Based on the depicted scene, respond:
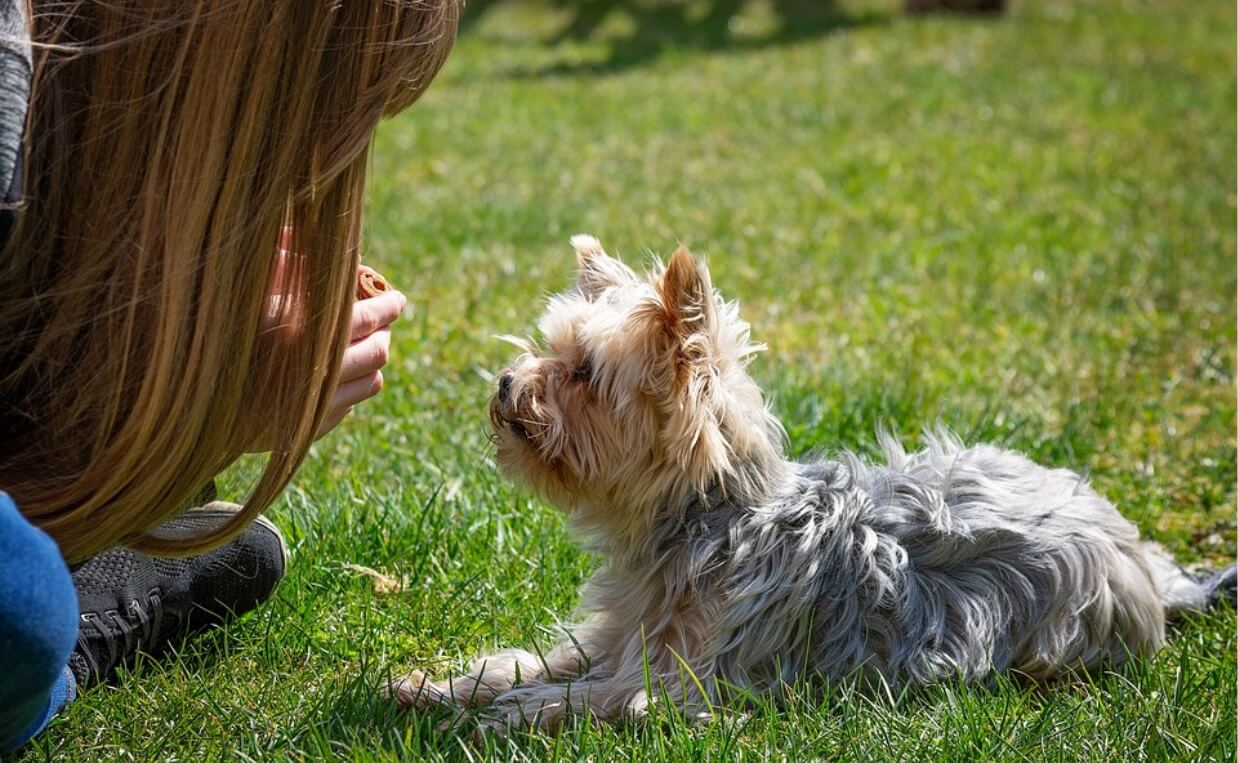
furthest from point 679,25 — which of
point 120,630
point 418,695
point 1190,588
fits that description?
point 418,695

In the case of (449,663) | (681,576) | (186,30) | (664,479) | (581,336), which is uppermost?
(186,30)

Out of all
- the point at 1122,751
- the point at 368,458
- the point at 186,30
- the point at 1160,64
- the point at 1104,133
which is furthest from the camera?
the point at 1160,64

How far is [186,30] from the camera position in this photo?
221 cm

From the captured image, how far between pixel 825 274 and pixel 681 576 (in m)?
3.62

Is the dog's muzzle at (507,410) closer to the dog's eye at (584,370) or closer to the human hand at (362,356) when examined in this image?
the dog's eye at (584,370)

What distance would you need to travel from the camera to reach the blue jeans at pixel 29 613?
2.05 m

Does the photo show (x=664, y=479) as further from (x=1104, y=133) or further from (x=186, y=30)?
(x=1104, y=133)

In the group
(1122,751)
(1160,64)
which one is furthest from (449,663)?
(1160,64)

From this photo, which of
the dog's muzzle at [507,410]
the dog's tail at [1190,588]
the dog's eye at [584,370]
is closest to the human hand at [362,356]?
the dog's muzzle at [507,410]

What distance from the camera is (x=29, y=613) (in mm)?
2070

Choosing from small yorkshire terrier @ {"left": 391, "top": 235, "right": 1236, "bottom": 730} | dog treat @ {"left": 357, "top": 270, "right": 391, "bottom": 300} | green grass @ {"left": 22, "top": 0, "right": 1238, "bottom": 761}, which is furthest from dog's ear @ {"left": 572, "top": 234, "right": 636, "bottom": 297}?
green grass @ {"left": 22, "top": 0, "right": 1238, "bottom": 761}

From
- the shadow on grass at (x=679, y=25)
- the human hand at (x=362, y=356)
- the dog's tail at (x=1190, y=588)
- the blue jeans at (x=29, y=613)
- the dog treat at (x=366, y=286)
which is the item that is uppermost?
the shadow on grass at (x=679, y=25)

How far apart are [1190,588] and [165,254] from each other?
276cm

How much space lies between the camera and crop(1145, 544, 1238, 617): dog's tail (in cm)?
360
